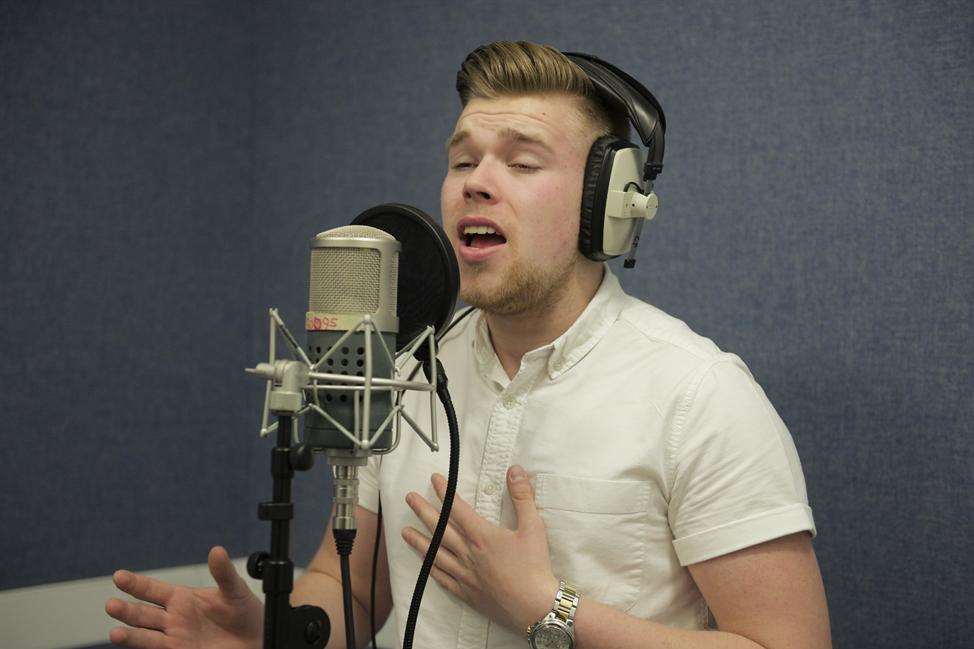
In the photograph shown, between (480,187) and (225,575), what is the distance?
63 centimetres

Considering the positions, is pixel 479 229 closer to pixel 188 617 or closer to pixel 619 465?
pixel 619 465

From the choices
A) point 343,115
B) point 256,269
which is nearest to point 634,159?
point 343,115

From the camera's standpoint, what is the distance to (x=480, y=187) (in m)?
1.29

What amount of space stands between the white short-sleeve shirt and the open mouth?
0.18 metres

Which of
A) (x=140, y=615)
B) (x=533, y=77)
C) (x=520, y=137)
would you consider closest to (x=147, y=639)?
(x=140, y=615)

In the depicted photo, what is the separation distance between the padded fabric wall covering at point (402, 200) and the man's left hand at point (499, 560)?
24.1 inches

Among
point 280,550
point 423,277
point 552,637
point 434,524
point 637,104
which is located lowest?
point 552,637

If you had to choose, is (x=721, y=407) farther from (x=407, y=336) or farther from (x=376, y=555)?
(x=376, y=555)

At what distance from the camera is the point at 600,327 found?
1372 millimetres

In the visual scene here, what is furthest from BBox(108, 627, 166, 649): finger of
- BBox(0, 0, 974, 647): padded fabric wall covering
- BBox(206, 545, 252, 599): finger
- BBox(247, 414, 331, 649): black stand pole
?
BBox(0, 0, 974, 647): padded fabric wall covering

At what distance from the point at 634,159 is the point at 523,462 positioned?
486 mm

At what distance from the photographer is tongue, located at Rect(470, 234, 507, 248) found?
1.32 metres

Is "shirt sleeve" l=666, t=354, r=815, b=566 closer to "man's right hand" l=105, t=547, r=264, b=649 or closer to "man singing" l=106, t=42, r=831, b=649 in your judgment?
"man singing" l=106, t=42, r=831, b=649

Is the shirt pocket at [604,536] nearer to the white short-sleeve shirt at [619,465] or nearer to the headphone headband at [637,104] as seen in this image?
the white short-sleeve shirt at [619,465]
